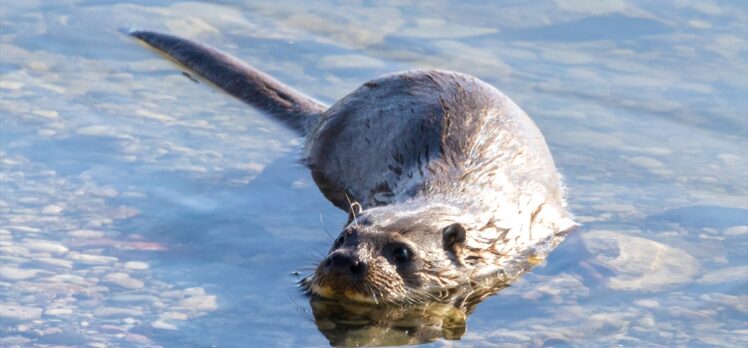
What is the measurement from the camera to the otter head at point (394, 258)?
5.20 meters

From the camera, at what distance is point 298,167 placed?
7.05m

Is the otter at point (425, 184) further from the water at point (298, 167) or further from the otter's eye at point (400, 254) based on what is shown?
the water at point (298, 167)

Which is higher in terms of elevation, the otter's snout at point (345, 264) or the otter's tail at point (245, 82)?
the otter's tail at point (245, 82)

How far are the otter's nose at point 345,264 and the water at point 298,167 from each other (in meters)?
0.24

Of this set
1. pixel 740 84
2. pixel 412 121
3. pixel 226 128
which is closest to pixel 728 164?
pixel 740 84

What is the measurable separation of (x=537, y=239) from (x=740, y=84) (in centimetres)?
236

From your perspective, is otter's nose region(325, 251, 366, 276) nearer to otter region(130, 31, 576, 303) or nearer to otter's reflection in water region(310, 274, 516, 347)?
otter region(130, 31, 576, 303)

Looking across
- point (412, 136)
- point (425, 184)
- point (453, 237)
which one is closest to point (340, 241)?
point (453, 237)

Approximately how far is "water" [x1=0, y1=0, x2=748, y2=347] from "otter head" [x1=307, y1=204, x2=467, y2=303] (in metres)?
0.20

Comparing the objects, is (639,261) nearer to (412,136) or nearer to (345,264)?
(412,136)

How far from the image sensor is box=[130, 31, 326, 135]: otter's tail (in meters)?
7.61

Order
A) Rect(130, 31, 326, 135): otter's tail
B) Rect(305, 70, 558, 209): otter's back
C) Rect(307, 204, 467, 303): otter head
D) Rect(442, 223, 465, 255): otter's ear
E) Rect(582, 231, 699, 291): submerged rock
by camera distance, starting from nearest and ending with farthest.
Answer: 1. Rect(307, 204, 467, 303): otter head
2. Rect(442, 223, 465, 255): otter's ear
3. Rect(582, 231, 699, 291): submerged rock
4. Rect(305, 70, 558, 209): otter's back
5. Rect(130, 31, 326, 135): otter's tail

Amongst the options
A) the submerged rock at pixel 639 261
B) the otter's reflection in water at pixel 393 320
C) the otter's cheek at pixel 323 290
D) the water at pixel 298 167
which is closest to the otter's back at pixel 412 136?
the water at pixel 298 167

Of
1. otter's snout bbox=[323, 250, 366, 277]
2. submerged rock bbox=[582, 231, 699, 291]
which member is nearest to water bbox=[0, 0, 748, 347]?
submerged rock bbox=[582, 231, 699, 291]
